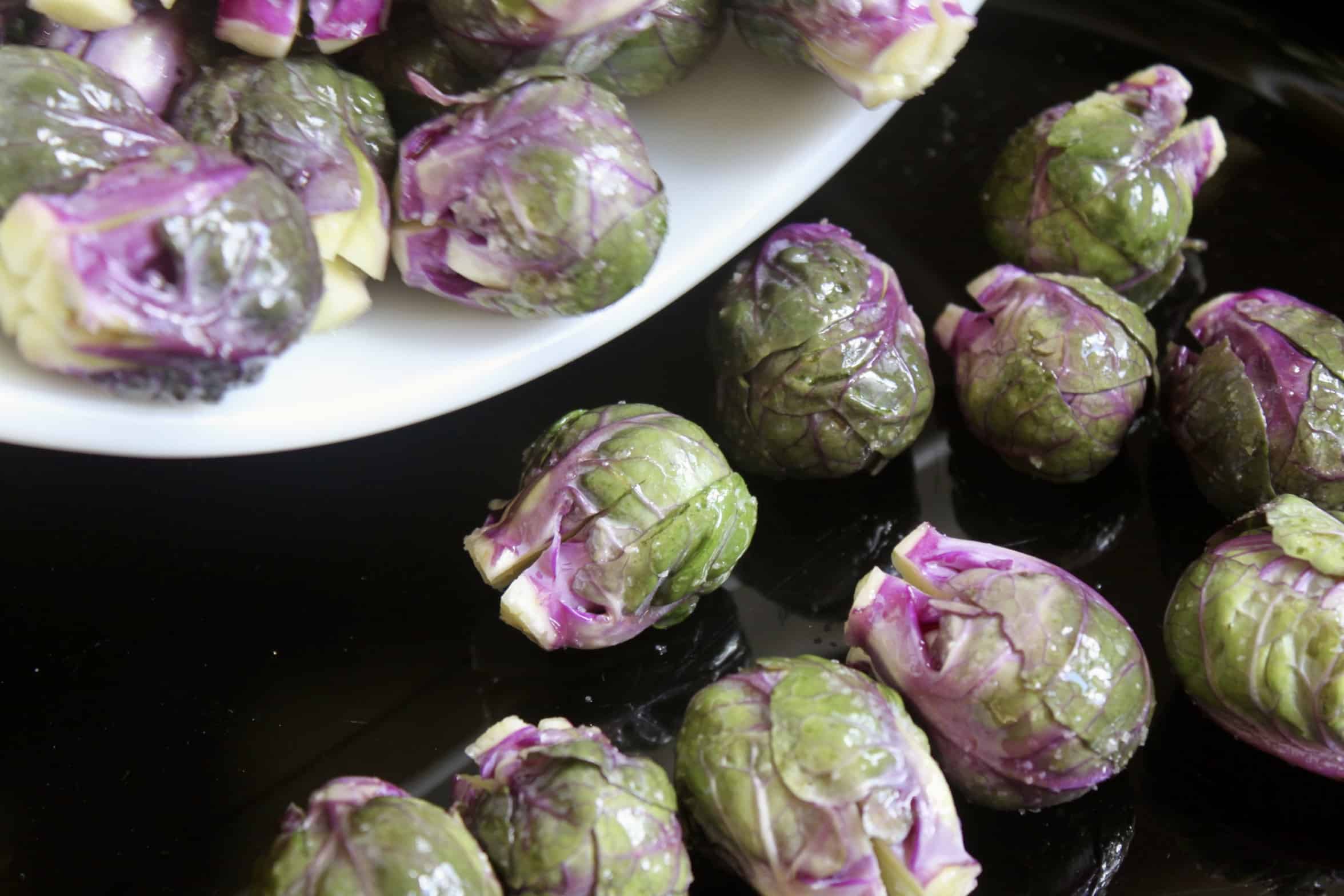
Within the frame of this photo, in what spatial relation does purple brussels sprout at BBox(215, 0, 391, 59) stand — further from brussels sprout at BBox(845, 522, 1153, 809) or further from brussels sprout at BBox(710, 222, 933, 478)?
brussels sprout at BBox(845, 522, 1153, 809)

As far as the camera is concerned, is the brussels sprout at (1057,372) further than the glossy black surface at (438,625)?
Yes

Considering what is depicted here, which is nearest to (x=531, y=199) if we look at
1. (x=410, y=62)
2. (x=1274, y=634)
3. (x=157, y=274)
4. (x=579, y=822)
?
(x=410, y=62)

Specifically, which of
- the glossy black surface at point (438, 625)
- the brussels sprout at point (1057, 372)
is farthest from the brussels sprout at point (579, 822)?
the brussels sprout at point (1057, 372)

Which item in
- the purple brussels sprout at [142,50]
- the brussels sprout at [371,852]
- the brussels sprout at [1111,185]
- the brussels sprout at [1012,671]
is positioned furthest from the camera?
the brussels sprout at [1111,185]

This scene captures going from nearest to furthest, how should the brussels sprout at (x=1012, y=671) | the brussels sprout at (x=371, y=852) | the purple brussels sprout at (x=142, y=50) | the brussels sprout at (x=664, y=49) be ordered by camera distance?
1. the brussels sprout at (x=371, y=852)
2. the brussels sprout at (x=1012, y=671)
3. the purple brussels sprout at (x=142, y=50)
4. the brussels sprout at (x=664, y=49)

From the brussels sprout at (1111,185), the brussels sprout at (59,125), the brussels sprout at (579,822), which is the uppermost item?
the brussels sprout at (59,125)

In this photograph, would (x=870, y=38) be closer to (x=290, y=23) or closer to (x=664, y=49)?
(x=664, y=49)

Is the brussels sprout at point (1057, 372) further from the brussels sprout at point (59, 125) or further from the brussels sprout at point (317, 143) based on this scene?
the brussels sprout at point (59, 125)

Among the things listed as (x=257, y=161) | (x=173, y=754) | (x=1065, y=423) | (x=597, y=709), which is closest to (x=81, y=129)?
(x=257, y=161)
